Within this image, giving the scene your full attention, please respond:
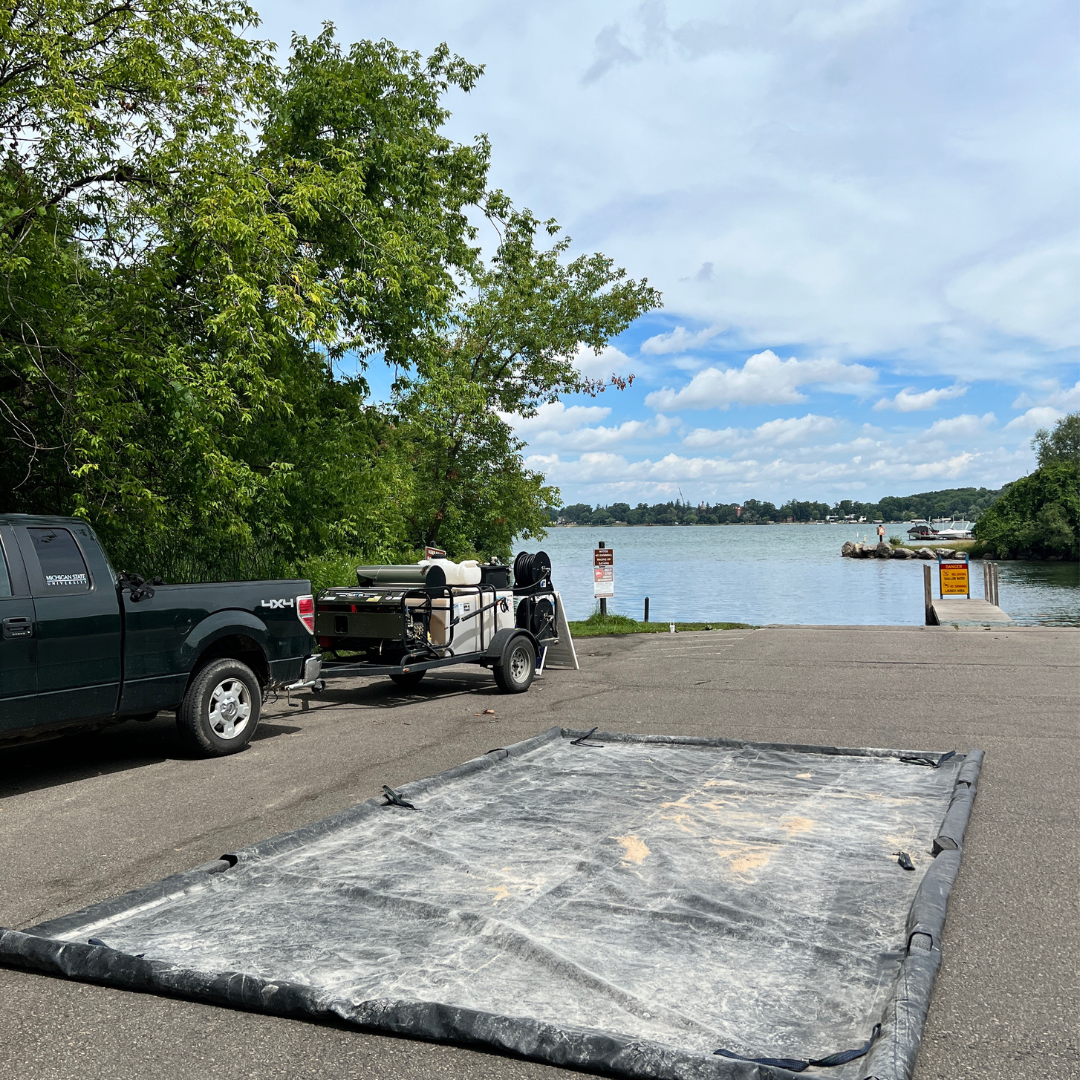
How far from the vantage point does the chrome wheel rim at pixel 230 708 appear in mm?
8297

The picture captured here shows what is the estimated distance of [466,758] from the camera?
798cm

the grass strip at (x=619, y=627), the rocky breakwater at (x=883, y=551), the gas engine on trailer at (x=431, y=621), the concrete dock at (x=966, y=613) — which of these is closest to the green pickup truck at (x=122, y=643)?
the gas engine on trailer at (x=431, y=621)

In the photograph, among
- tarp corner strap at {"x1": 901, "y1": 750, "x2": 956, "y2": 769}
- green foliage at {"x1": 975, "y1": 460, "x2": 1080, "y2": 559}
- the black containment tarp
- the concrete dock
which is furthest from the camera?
green foliage at {"x1": 975, "y1": 460, "x2": 1080, "y2": 559}

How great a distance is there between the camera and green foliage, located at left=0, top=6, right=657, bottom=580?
34.2ft

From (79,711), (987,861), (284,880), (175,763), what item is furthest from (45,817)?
(987,861)

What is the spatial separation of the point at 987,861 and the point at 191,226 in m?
9.94

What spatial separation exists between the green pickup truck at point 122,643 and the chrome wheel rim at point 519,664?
328 centimetres

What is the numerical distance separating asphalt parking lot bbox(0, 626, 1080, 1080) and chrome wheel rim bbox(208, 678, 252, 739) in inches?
11.6

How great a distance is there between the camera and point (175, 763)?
8.09 meters

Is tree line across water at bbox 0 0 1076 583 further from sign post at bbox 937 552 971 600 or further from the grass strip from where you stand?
sign post at bbox 937 552 971 600

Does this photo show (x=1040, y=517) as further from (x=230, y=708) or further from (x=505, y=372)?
(x=230, y=708)

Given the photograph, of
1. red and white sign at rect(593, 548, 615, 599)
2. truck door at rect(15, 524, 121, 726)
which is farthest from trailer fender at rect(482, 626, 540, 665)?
red and white sign at rect(593, 548, 615, 599)

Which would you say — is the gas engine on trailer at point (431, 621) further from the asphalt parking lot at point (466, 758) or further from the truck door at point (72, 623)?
the truck door at point (72, 623)

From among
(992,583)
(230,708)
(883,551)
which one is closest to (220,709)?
(230,708)
